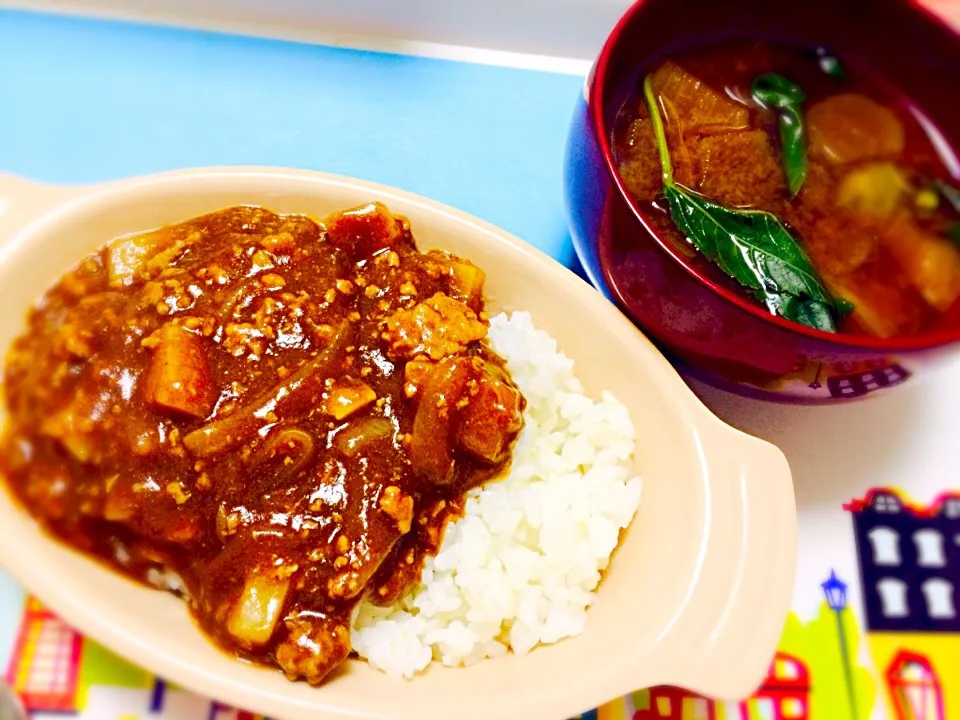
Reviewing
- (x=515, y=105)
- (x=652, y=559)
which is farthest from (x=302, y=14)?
(x=652, y=559)

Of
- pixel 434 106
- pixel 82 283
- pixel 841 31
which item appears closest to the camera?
pixel 82 283

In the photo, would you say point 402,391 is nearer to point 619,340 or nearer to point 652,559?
point 619,340

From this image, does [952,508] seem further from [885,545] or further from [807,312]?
[807,312]

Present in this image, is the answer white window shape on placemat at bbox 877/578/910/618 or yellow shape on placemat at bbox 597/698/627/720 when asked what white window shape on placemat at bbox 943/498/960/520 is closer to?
white window shape on placemat at bbox 877/578/910/618

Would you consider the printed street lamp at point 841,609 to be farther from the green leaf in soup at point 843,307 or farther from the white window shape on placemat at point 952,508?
the green leaf in soup at point 843,307

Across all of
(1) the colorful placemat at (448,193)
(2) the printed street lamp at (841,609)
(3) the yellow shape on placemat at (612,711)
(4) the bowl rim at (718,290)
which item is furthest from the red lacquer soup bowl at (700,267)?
(3) the yellow shape on placemat at (612,711)

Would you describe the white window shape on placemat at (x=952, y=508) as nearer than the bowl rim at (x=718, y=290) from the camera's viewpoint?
No

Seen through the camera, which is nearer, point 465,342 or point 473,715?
point 473,715
